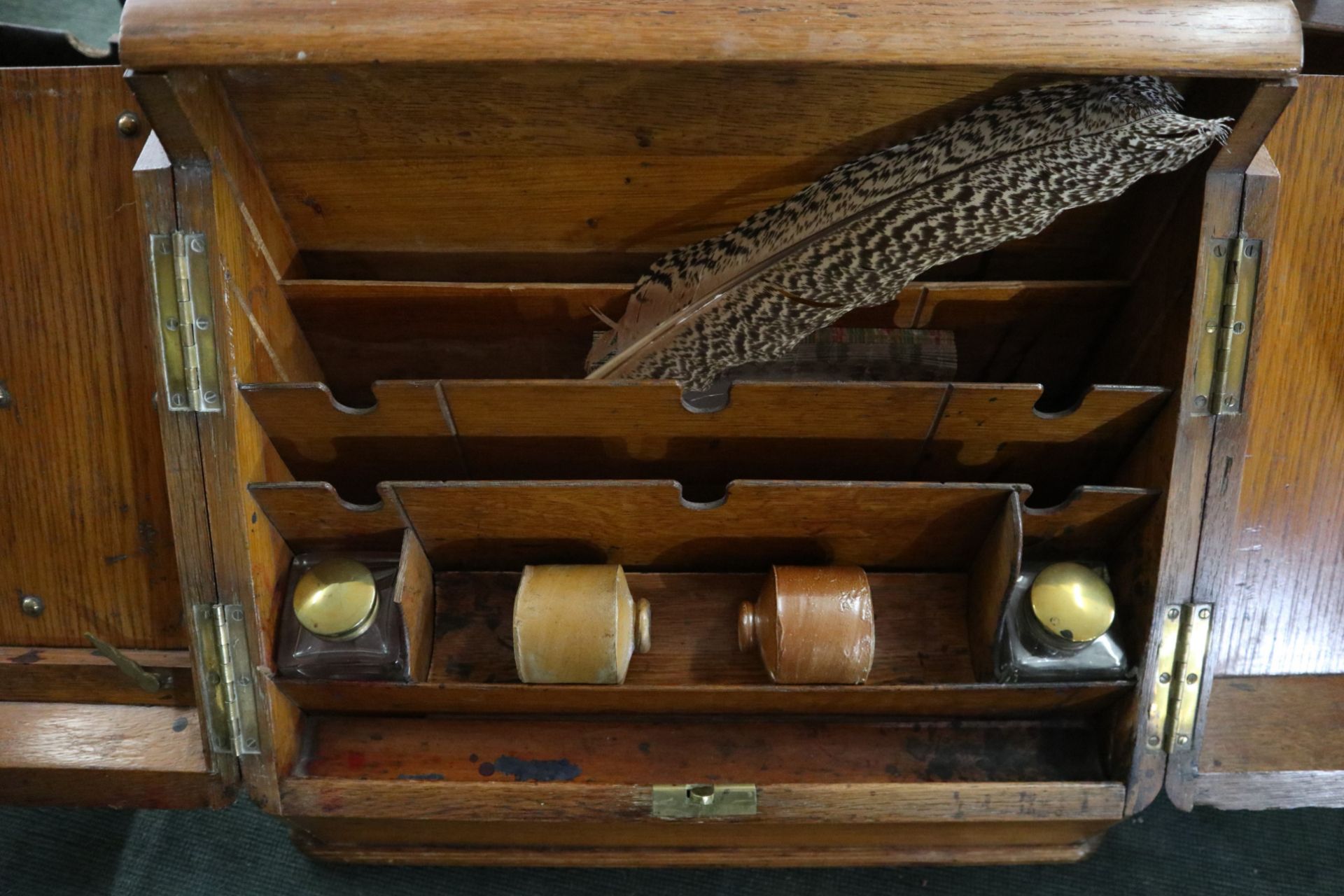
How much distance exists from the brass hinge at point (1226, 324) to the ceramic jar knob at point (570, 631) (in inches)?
24.6

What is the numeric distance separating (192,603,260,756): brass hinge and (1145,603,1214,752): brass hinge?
0.94m

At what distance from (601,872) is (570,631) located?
52cm

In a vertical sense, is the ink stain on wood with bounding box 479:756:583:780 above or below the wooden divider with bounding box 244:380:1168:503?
below

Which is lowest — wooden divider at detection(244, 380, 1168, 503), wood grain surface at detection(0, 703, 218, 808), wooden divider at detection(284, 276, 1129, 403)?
wood grain surface at detection(0, 703, 218, 808)

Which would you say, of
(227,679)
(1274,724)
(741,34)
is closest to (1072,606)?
(1274,724)

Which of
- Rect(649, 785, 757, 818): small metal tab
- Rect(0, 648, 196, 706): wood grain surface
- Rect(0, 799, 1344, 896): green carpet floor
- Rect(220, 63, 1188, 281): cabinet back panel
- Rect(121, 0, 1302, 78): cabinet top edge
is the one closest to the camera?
Rect(121, 0, 1302, 78): cabinet top edge

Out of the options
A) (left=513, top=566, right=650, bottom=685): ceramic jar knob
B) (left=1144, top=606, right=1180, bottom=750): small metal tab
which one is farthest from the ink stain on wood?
(left=1144, top=606, right=1180, bottom=750): small metal tab

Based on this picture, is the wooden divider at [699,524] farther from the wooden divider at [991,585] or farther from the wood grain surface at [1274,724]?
the wood grain surface at [1274,724]

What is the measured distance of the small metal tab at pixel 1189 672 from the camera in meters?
0.98

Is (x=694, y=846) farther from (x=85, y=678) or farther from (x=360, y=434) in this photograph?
(x=85, y=678)

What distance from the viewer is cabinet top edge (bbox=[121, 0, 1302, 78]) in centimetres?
79

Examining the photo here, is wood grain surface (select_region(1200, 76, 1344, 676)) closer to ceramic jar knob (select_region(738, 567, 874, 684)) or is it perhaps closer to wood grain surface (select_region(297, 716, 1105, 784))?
wood grain surface (select_region(297, 716, 1105, 784))

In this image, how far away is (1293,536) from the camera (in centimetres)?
117

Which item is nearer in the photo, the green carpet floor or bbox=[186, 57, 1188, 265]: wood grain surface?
bbox=[186, 57, 1188, 265]: wood grain surface
